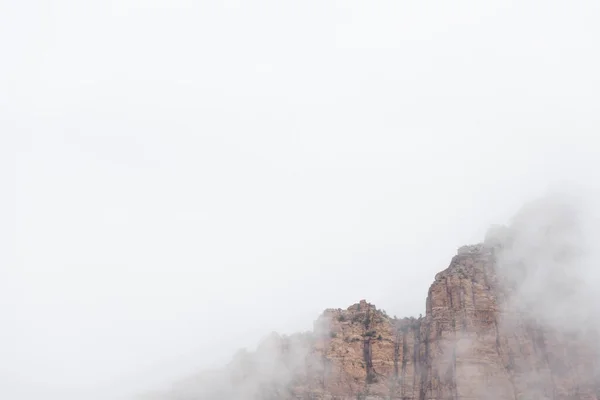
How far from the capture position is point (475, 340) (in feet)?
284

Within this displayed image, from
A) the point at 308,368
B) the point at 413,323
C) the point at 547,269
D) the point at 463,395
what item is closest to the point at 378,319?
the point at 413,323

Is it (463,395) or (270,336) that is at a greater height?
(270,336)

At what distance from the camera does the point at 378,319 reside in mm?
99500

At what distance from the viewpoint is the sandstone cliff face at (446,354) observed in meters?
82.8

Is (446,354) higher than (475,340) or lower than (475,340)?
lower

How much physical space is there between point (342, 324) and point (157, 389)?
4339 centimetres

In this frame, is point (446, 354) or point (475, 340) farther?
point (446, 354)

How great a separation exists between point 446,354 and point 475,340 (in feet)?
16.5

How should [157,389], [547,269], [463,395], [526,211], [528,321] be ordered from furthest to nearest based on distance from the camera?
[157,389] < [526,211] < [547,269] < [528,321] < [463,395]

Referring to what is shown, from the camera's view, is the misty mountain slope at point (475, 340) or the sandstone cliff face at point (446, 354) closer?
the sandstone cliff face at point (446, 354)

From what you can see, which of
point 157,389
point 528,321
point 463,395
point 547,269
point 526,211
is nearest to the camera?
point 463,395

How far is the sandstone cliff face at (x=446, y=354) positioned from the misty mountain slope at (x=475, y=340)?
0.16 metres

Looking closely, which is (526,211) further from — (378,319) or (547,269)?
(378,319)

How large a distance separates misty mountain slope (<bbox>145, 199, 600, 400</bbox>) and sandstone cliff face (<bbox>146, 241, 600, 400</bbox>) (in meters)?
0.16
